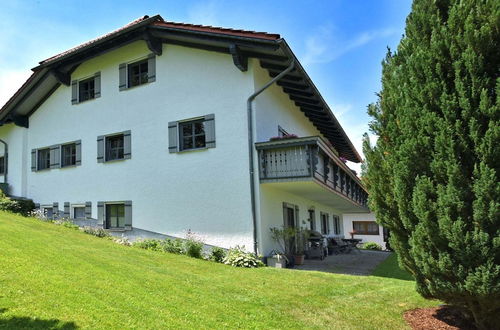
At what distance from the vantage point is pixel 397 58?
21.4ft

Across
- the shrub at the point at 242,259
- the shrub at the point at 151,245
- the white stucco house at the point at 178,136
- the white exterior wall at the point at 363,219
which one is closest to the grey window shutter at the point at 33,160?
the white stucco house at the point at 178,136

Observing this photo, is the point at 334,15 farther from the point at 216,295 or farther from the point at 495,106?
the point at 216,295

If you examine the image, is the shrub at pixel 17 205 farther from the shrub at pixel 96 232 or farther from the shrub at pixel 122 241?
the shrub at pixel 122 241

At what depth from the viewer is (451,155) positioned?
527 centimetres

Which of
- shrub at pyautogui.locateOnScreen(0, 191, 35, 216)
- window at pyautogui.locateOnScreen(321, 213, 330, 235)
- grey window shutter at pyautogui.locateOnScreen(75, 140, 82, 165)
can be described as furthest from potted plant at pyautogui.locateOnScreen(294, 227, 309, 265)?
shrub at pyautogui.locateOnScreen(0, 191, 35, 216)

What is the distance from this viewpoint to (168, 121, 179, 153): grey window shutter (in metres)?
13.7

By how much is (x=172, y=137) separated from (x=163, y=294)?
318 inches

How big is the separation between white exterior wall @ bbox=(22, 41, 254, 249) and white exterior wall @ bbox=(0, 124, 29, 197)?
2167 mm

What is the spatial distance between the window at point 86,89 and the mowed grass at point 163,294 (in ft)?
27.3

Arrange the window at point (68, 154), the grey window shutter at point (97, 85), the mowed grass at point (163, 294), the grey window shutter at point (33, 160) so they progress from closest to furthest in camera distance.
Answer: the mowed grass at point (163, 294) → the grey window shutter at point (97, 85) → the window at point (68, 154) → the grey window shutter at point (33, 160)

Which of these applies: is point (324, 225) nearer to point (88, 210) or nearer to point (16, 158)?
point (88, 210)

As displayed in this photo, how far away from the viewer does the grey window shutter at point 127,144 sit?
14.9 meters

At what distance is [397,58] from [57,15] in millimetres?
8616

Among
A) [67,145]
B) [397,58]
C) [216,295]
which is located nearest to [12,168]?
[67,145]
